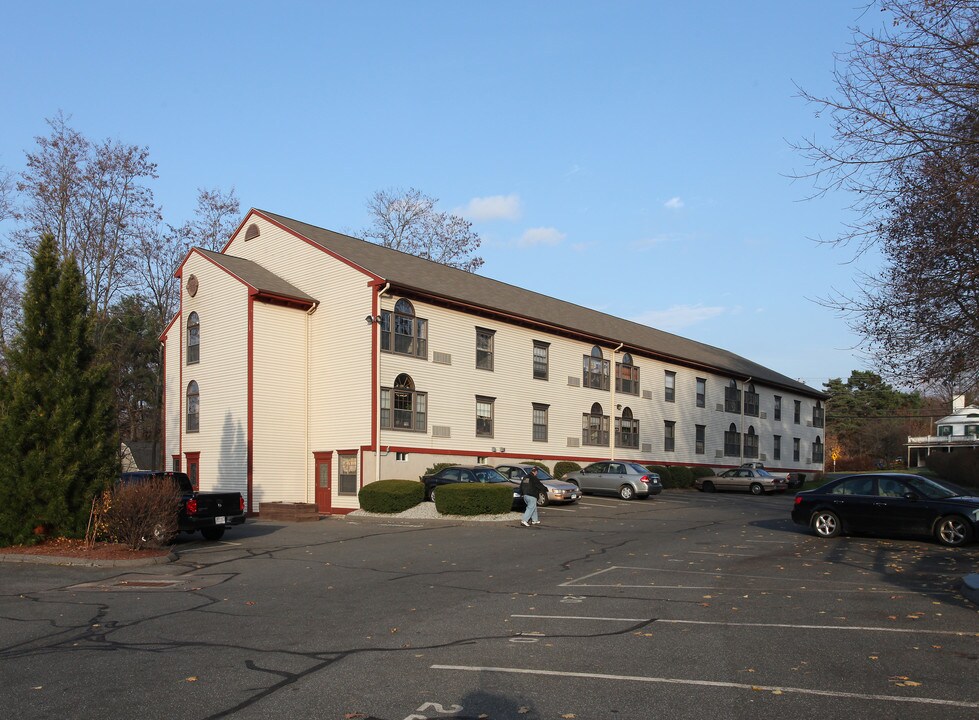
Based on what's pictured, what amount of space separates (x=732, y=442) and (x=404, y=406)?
3020 centimetres

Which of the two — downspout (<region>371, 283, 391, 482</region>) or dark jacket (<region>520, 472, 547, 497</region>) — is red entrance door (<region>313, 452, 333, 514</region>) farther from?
dark jacket (<region>520, 472, 547, 497</region>)

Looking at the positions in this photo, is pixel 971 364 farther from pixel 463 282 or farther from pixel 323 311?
pixel 463 282

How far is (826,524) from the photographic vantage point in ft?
67.8

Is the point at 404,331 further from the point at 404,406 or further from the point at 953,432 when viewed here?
the point at 953,432

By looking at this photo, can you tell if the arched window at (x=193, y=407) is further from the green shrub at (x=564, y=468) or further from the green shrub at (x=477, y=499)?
the green shrub at (x=564, y=468)

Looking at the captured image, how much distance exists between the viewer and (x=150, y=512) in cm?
1845

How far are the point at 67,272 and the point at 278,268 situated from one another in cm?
1704

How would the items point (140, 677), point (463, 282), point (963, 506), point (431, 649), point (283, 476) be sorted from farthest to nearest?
point (463, 282) < point (283, 476) < point (963, 506) < point (431, 649) < point (140, 677)

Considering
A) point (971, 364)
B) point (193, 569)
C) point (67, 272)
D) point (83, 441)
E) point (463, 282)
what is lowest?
point (193, 569)

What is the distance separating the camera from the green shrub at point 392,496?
94.4ft

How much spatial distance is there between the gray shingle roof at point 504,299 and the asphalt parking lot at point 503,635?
18443mm

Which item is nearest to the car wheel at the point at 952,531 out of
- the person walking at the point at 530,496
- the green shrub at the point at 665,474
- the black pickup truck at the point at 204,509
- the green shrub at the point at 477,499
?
the person walking at the point at 530,496

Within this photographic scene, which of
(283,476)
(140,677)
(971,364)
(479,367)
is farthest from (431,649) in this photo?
(479,367)

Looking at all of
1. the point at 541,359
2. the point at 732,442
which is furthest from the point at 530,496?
the point at 732,442
